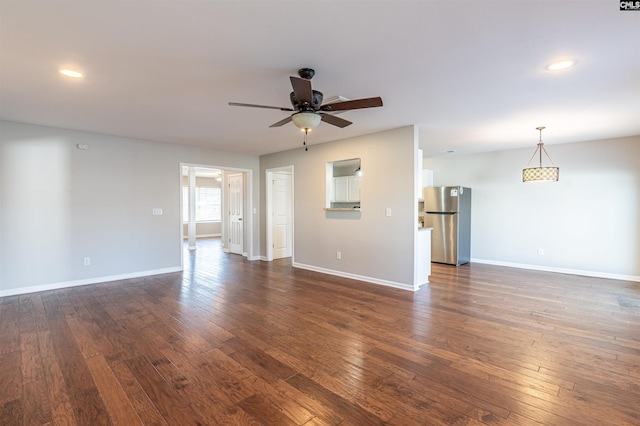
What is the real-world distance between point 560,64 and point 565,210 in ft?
13.9

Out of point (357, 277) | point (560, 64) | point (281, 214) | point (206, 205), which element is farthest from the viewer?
point (206, 205)

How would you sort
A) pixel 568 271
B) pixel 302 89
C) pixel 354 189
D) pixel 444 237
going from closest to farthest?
pixel 302 89 < pixel 568 271 < pixel 354 189 < pixel 444 237

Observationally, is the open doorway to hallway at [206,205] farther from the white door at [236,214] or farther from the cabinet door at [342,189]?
the cabinet door at [342,189]

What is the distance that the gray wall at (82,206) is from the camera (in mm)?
4301

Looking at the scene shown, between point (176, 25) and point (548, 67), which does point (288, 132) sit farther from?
point (548, 67)

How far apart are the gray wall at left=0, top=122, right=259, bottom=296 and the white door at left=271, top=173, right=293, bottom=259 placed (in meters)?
2.03

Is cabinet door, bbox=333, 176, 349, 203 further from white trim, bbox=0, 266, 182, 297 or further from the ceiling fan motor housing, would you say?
the ceiling fan motor housing

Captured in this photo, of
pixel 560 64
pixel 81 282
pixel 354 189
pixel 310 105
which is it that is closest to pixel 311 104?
pixel 310 105

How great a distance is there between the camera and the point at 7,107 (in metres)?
3.59

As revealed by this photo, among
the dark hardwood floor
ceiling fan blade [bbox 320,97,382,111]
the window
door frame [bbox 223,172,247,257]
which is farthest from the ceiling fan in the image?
the window

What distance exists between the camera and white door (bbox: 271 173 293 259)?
7.28 meters

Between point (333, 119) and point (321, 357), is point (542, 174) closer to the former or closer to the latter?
→ point (333, 119)

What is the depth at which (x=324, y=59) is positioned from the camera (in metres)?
2.41

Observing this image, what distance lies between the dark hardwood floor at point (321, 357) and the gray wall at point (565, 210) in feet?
3.48
